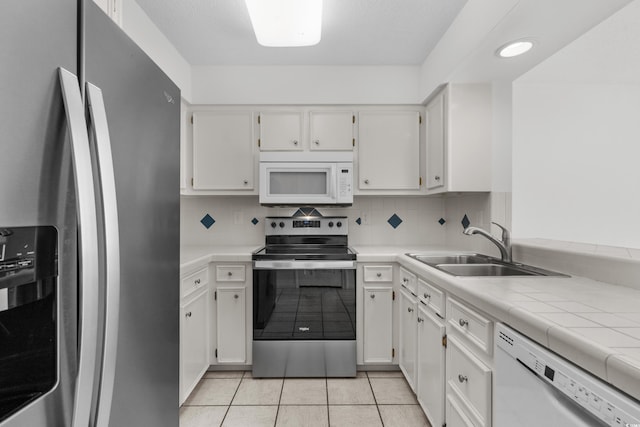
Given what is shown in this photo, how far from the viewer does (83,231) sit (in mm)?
527

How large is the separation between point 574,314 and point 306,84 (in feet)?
7.64

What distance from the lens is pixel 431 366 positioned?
175 cm

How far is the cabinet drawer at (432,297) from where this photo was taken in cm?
161

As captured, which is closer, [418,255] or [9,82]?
[9,82]

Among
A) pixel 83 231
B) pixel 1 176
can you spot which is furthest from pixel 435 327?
pixel 1 176

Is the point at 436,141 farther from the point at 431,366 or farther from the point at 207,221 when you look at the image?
the point at 207,221

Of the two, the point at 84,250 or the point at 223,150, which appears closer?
the point at 84,250

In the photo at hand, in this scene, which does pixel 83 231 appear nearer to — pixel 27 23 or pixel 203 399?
pixel 27 23

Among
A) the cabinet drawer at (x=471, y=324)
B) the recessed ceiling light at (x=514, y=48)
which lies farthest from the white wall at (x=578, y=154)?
the cabinet drawer at (x=471, y=324)

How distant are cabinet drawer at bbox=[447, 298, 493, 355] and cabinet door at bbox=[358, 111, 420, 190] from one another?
1376mm

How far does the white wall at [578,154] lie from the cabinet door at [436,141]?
0.50 m

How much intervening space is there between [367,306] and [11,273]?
218 cm

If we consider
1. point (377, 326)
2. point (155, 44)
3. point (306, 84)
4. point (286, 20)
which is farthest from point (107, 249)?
point (306, 84)

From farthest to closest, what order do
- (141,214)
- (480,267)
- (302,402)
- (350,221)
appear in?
(350,221) → (302,402) → (480,267) → (141,214)
